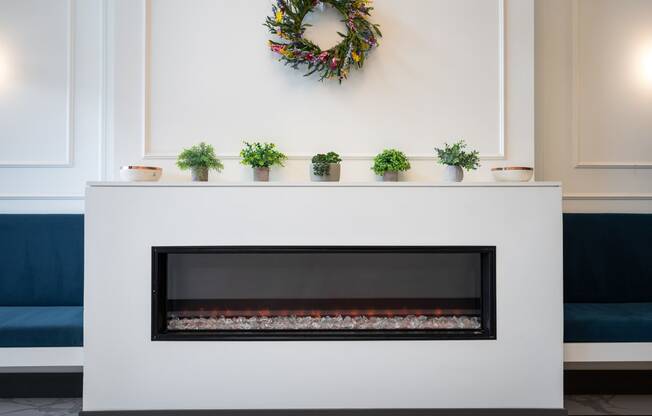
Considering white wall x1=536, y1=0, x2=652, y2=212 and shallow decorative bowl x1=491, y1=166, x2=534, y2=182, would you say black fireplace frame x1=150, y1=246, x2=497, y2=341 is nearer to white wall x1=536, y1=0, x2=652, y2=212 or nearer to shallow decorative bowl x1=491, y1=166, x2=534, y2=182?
shallow decorative bowl x1=491, y1=166, x2=534, y2=182

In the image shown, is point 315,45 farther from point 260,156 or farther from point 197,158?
point 197,158

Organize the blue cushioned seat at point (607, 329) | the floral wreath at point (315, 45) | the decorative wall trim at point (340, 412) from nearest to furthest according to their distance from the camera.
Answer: the decorative wall trim at point (340, 412) → the blue cushioned seat at point (607, 329) → the floral wreath at point (315, 45)

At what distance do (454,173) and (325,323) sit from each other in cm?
91

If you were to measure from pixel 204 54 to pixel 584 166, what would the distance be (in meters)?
2.16

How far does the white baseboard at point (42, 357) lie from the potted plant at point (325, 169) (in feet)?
4.23

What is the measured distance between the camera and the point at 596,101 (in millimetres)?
2590

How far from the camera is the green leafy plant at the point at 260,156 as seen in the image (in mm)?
2176

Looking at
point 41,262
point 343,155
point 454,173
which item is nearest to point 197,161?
point 343,155

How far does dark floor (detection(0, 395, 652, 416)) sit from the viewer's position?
219cm

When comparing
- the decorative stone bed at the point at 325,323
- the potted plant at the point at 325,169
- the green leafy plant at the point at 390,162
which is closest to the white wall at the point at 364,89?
the green leafy plant at the point at 390,162

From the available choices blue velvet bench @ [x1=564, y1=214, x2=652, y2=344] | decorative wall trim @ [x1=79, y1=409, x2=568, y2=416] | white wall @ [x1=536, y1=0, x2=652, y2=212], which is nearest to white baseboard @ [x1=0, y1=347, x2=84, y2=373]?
decorative wall trim @ [x1=79, y1=409, x2=568, y2=416]

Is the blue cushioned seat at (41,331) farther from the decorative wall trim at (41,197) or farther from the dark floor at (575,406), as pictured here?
the decorative wall trim at (41,197)

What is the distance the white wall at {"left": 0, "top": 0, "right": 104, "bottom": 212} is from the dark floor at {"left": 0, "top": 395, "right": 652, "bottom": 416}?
3.25 feet

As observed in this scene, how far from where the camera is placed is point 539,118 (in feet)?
8.46
